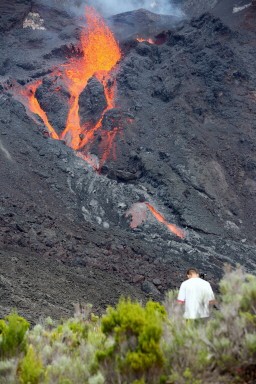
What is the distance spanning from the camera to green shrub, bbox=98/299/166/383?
153 inches

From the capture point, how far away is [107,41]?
34.9m

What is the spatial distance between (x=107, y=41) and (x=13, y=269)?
88.5ft

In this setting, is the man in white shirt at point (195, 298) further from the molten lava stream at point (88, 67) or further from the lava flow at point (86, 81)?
the molten lava stream at point (88, 67)

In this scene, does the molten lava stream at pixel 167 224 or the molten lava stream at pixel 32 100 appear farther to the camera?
the molten lava stream at pixel 32 100

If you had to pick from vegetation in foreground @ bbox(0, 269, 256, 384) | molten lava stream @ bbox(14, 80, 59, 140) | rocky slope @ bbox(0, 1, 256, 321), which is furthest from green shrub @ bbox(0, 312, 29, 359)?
molten lava stream @ bbox(14, 80, 59, 140)

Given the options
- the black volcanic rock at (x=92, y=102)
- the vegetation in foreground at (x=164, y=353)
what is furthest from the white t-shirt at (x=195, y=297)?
the black volcanic rock at (x=92, y=102)

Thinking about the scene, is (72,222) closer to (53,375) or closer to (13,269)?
(13,269)

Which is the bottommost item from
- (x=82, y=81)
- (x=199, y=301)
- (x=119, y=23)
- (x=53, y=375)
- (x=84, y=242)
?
(x=84, y=242)

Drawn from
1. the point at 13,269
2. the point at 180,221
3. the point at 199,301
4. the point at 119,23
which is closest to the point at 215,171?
the point at 180,221

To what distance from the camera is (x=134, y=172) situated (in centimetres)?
2144

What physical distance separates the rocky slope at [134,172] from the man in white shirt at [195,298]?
15.8 ft

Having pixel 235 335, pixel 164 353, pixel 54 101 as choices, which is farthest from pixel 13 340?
pixel 54 101

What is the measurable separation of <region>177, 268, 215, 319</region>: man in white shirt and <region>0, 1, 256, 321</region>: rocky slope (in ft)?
15.8

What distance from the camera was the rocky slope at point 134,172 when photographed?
44.5ft
